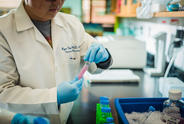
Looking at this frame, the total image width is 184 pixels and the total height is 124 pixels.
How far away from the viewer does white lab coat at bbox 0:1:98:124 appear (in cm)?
93

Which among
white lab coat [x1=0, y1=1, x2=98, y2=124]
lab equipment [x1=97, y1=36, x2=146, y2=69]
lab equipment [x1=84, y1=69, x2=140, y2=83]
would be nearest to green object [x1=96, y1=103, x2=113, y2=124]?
white lab coat [x1=0, y1=1, x2=98, y2=124]

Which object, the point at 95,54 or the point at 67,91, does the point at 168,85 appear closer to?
the point at 95,54

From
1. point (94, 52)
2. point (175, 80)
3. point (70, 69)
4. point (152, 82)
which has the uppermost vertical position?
point (94, 52)

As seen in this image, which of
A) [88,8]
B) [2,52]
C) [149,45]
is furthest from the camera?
[88,8]

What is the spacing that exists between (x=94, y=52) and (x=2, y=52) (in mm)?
511

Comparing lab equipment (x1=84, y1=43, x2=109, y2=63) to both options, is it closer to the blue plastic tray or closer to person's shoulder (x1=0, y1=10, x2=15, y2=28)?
the blue plastic tray

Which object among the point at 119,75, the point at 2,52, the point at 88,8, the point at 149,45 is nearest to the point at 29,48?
the point at 2,52

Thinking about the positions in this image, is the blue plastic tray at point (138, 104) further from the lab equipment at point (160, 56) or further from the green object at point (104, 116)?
the lab equipment at point (160, 56)

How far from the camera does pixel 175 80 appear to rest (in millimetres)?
1413

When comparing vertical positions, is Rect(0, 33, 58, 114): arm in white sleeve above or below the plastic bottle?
above

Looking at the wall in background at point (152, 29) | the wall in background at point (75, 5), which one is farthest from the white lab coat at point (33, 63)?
the wall in background at point (75, 5)

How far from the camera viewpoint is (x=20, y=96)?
3.05ft

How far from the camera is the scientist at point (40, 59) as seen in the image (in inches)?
36.3

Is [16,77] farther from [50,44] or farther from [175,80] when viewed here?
[175,80]
